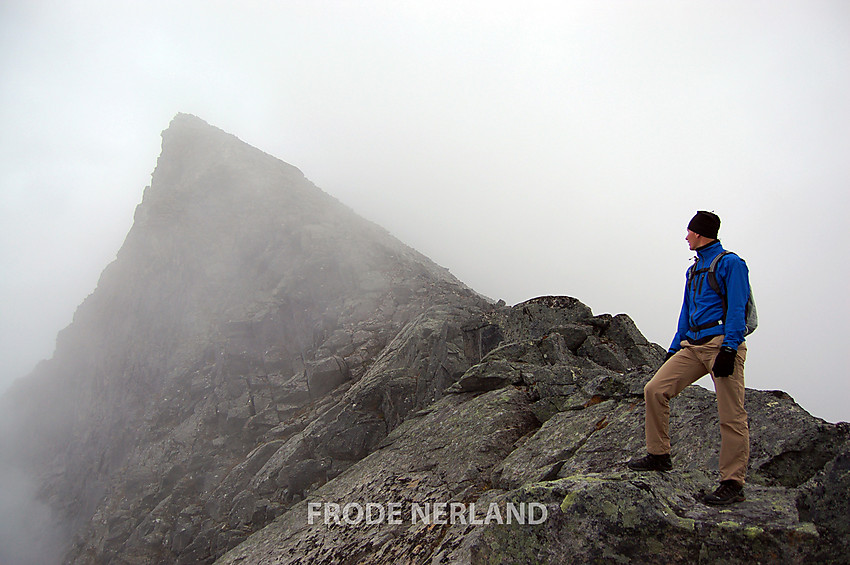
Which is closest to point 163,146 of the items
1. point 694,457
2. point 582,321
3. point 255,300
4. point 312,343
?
point 255,300

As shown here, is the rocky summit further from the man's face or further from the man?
the man's face

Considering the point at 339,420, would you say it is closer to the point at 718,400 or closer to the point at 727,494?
the point at 727,494

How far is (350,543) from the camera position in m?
15.8

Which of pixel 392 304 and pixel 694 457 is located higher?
pixel 392 304

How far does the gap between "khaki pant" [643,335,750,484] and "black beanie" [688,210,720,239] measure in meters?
2.20

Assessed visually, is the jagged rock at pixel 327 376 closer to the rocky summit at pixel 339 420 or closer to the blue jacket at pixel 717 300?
the rocky summit at pixel 339 420

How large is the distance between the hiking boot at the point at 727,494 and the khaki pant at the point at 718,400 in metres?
0.11

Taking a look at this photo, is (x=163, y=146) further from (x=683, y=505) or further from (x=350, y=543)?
(x=683, y=505)

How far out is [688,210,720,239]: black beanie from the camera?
1000 centimetres

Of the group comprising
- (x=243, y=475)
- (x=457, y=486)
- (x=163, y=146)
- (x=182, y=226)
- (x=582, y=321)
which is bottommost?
(x=243, y=475)

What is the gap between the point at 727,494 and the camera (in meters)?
8.93

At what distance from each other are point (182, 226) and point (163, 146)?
72.7 ft

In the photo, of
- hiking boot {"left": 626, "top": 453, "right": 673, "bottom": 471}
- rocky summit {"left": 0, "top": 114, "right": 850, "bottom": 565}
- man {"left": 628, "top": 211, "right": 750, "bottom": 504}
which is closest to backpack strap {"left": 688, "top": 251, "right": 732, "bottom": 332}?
man {"left": 628, "top": 211, "right": 750, "bottom": 504}

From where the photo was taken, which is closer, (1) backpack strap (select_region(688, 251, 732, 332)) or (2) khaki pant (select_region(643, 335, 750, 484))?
(2) khaki pant (select_region(643, 335, 750, 484))
